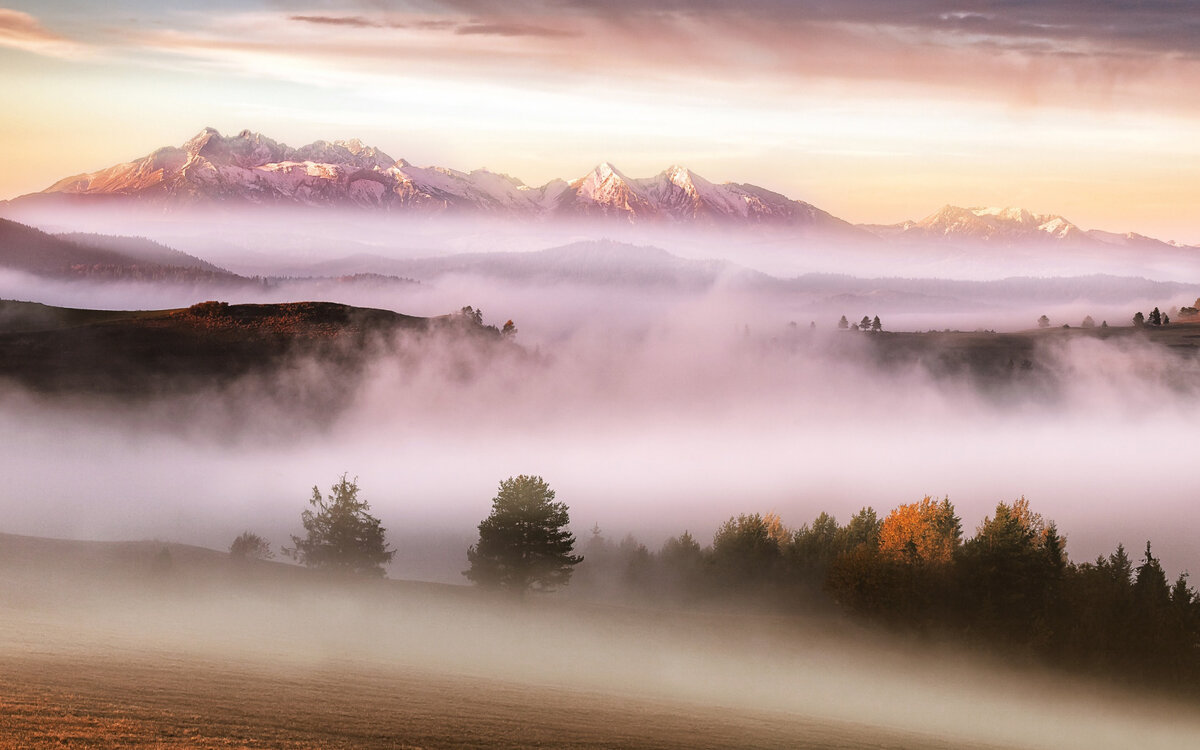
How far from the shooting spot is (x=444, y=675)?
7631cm

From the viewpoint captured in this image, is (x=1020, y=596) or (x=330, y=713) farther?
(x=1020, y=596)

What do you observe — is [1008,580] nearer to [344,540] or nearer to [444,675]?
[444,675]

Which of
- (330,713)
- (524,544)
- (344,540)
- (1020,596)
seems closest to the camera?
(330,713)

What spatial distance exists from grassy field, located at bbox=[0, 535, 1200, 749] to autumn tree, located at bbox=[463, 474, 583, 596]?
2901mm

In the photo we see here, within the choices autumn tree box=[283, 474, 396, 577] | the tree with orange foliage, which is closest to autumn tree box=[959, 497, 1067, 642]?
the tree with orange foliage

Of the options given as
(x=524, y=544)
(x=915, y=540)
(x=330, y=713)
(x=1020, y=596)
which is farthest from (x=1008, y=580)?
(x=330, y=713)

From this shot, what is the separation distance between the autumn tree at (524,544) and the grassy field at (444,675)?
2.90m

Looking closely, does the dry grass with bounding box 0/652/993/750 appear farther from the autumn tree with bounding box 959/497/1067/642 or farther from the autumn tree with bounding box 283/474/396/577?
the autumn tree with bounding box 283/474/396/577

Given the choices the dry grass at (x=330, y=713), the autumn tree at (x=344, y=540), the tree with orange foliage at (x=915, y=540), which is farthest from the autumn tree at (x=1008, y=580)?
the autumn tree at (x=344, y=540)

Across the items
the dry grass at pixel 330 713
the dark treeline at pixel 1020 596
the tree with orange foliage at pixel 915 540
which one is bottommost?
the dry grass at pixel 330 713

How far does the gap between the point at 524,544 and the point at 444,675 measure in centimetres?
4085

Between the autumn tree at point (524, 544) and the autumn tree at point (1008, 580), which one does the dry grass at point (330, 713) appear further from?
the autumn tree at point (524, 544)

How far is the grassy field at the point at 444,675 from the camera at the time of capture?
5244 cm

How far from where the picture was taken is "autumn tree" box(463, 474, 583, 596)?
116688mm
